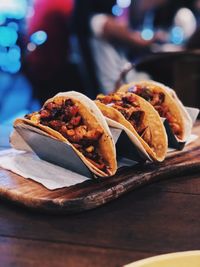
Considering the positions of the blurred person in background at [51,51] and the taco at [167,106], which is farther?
the blurred person in background at [51,51]

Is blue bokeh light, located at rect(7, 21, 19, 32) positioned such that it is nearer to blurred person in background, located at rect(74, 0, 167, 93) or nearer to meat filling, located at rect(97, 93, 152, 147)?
blurred person in background, located at rect(74, 0, 167, 93)

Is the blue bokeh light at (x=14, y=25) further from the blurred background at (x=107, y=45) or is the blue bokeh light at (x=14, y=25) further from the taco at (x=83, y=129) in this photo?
the taco at (x=83, y=129)

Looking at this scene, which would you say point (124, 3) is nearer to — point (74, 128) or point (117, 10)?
point (117, 10)

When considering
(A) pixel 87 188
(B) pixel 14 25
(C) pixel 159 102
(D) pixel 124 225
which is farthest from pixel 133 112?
(B) pixel 14 25

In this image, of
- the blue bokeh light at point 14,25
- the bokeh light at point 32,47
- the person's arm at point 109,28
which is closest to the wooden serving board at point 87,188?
the person's arm at point 109,28

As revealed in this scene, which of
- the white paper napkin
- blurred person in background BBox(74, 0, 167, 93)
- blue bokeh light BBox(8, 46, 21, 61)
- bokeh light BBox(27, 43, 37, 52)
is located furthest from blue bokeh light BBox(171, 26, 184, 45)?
the white paper napkin

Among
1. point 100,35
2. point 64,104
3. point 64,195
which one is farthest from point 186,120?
point 100,35
